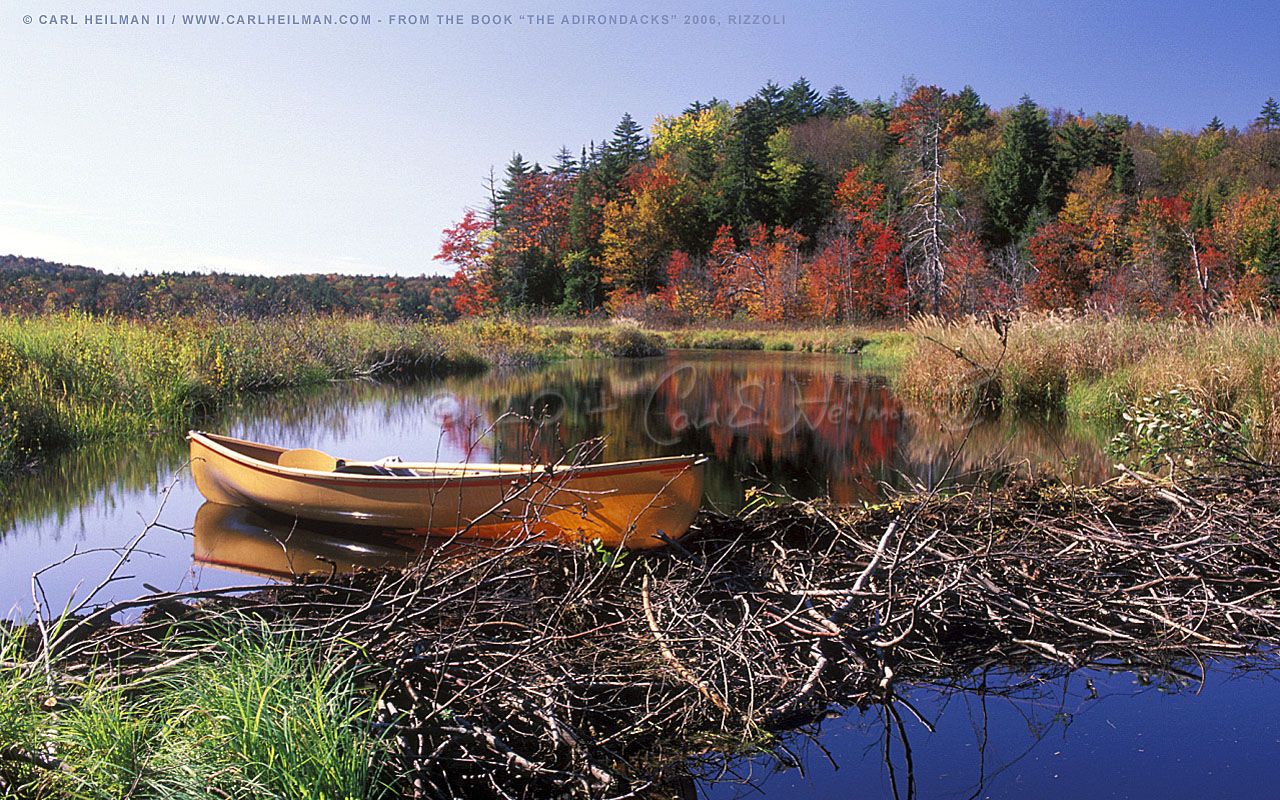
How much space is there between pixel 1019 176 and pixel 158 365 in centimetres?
4096

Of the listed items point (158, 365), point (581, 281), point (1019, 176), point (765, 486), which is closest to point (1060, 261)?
point (1019, 176)

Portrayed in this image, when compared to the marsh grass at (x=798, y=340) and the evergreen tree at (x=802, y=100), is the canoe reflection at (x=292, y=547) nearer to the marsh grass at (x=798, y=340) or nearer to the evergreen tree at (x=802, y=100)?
the marsh grass at (x=798, y=340)

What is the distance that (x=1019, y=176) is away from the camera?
141ft

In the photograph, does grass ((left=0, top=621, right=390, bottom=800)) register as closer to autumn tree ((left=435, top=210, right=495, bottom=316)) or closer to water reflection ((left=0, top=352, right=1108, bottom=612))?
water reflection ((left=0, top=352, right=1108, bottom=612))

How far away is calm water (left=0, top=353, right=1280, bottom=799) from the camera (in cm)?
339

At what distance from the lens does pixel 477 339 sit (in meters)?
26.3

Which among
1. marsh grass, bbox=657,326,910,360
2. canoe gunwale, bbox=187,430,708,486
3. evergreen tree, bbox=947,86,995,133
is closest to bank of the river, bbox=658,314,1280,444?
canoe gunwale, bbox=187,430,708,486

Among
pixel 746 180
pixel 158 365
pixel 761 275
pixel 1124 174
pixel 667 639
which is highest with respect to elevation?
pixel 746 180

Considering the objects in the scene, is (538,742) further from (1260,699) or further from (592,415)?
(592,415)

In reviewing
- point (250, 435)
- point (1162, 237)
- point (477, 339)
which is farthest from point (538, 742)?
point (1162, 237)

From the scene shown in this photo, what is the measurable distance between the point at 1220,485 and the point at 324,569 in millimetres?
5853

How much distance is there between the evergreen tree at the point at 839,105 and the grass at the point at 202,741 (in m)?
64.6

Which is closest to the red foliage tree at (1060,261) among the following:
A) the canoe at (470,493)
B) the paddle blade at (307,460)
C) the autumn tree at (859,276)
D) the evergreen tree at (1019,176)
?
the evergreen tree at (1019,176)

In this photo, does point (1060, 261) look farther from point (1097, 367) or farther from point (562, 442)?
point (562, 442)
